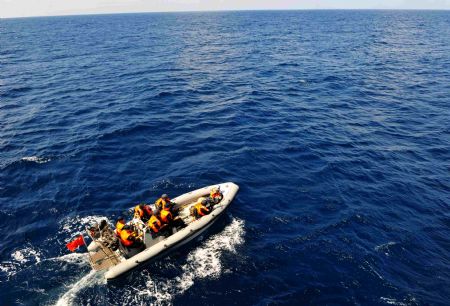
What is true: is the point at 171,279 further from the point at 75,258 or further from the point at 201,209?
the point at 75,258

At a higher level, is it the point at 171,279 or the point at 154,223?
the point at 154,223

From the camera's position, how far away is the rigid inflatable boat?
1520cm

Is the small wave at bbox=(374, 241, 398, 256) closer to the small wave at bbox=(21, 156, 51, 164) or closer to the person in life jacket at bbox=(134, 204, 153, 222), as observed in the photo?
the person in life jacket at bbox=(134, 204, 153, 222)

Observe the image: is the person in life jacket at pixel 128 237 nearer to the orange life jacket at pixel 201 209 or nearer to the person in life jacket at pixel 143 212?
the person in life jacket at pixel 143 212

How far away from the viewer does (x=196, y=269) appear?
593 inches

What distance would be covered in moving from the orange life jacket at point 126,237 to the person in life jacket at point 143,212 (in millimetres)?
1475

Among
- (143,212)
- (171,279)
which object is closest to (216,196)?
(143,212)

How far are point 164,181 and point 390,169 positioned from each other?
15.4 meters

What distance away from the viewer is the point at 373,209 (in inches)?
730

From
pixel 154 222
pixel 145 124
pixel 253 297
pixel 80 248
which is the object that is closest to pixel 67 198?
pixel 80 248

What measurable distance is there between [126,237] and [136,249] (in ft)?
3.10

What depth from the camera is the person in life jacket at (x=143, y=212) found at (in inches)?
661

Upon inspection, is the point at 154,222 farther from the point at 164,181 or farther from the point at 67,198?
the point at 67,198

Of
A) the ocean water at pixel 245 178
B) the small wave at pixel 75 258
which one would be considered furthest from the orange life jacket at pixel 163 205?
the small wave at pixel 75 258
